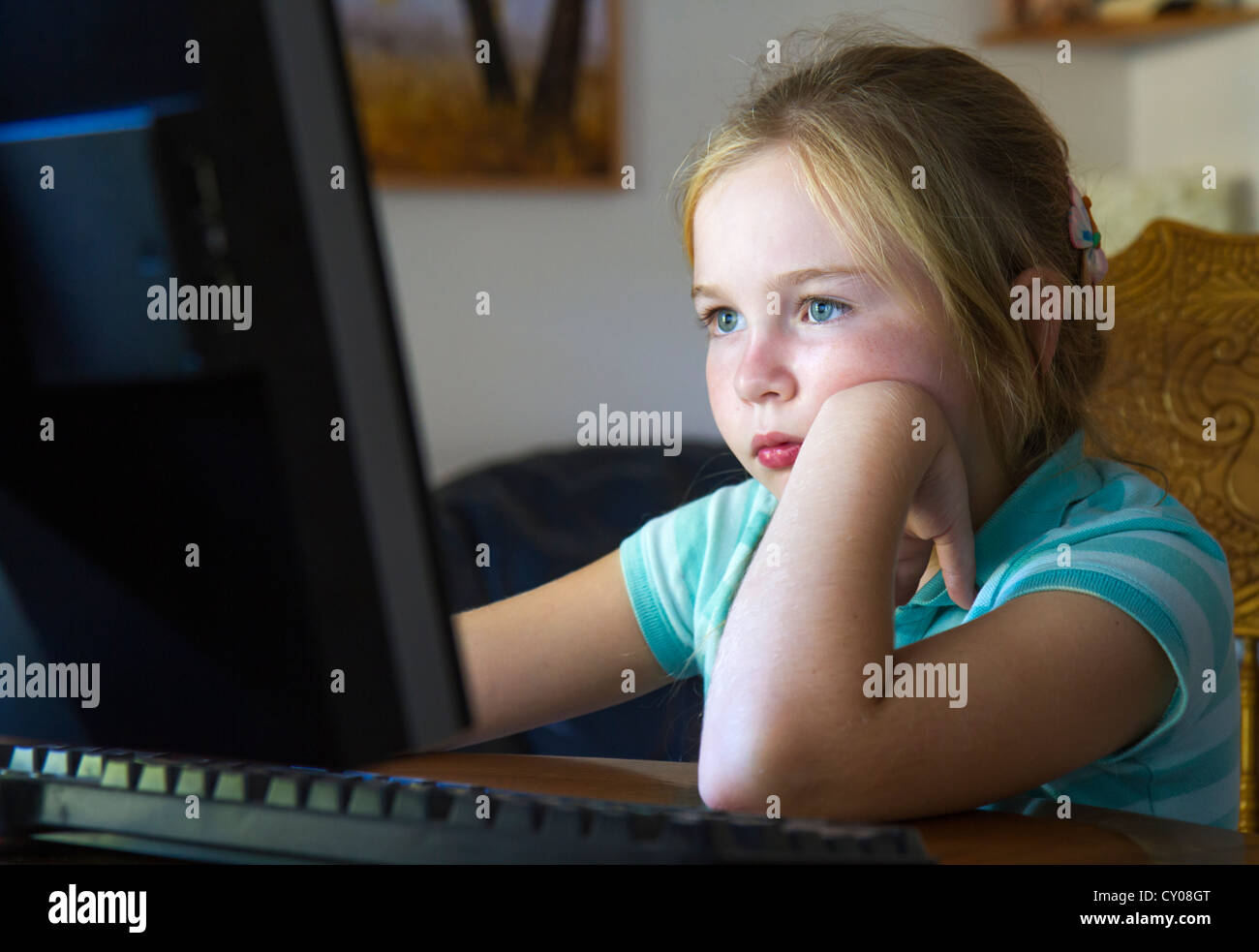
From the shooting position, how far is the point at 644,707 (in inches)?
75.2

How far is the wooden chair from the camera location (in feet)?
4.61

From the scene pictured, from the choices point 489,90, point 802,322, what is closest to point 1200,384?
point 802,322

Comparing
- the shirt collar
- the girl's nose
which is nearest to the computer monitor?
the girl's nose

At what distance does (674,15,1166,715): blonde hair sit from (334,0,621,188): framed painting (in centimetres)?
142

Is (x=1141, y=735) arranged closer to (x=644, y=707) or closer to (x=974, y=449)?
(x=974, y=449)

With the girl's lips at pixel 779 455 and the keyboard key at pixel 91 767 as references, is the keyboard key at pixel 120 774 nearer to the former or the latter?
the keyboard key at pixel 91 767

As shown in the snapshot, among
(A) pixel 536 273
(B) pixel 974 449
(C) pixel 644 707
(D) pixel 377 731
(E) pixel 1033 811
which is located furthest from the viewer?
(A) pixel 536 273

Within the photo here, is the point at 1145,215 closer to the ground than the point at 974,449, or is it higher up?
higher up

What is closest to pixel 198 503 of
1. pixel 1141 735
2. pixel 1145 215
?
pixel 1141 735

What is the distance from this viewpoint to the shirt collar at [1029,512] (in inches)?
35.5

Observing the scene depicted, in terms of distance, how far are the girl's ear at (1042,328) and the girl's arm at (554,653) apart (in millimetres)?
411

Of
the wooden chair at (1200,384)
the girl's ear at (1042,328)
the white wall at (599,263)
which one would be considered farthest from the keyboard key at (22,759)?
the white wall at (599,263)

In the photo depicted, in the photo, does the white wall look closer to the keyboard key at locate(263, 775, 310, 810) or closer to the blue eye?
the blue eye
